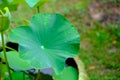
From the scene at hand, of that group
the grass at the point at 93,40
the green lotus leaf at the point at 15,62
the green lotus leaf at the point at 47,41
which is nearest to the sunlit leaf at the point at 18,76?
the green lotus leaf at the point at 15,62

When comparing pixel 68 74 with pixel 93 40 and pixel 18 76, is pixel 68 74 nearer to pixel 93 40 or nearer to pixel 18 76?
pixel 18 76

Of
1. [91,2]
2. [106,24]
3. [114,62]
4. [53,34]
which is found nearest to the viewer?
[53,34]

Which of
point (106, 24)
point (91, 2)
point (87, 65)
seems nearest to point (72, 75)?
point (87, 65)

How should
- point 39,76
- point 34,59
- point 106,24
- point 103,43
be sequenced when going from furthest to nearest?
1. point 106,24
2. point 103,43
3. point 39,76
4. point 34,59

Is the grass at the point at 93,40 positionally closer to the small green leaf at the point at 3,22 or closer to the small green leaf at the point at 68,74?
the small green leaf at the point at 68,74

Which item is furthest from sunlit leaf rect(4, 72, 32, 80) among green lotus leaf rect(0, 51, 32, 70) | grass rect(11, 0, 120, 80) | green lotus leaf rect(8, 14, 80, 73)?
grass rect(11, 0, 120, 80)

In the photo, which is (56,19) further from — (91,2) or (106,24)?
(91,2)
